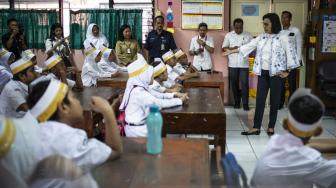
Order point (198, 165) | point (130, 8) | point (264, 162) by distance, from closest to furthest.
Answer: point (264, 162) < point (198, 165) < point (130, 8)

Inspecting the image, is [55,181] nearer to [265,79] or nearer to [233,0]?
[265,79]

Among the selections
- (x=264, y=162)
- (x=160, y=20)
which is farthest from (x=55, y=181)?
(x=160, y=20)

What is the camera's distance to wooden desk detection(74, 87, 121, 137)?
2.79 meters

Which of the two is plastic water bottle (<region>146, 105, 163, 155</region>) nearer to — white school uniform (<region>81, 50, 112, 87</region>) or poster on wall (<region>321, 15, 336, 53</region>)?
white school uniform (<region>81, 50, 112, 87</region>)

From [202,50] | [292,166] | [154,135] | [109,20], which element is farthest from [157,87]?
[109,20]

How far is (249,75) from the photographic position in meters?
7.05

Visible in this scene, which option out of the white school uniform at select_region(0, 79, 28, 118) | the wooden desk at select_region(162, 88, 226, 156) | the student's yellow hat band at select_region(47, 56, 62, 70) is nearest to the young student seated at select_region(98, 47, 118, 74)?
the student's yellow hat band at select_region(47, 56, 62, 70)

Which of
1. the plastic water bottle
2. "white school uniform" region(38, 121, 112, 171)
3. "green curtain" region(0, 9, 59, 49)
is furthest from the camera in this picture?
"green curtain" region(0, 9, 59, 49)

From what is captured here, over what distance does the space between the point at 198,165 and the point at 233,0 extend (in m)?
5.63

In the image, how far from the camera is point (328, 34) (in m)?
6.10

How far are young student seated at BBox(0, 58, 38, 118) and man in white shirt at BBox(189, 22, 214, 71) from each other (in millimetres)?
3920

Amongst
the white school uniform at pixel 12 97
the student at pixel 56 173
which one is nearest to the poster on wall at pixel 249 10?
the white school uniform at pixel 12 97

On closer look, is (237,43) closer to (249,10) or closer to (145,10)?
(249,10)

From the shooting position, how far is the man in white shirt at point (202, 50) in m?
6.94
